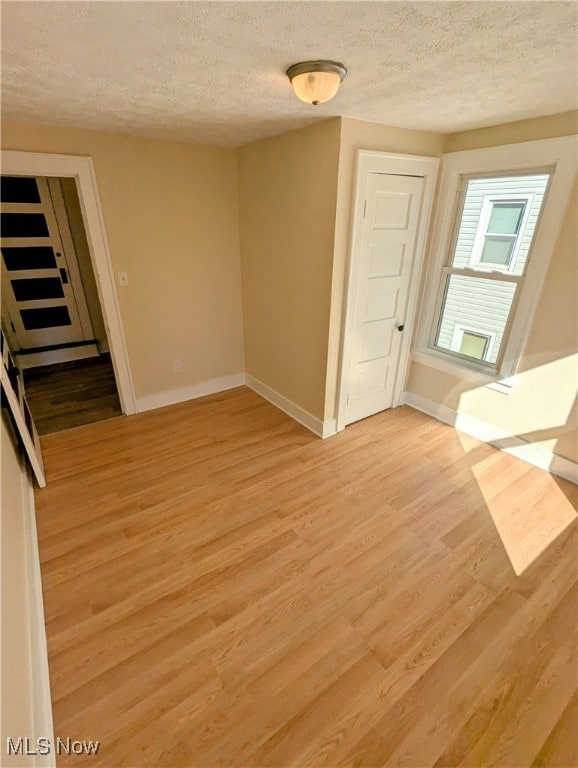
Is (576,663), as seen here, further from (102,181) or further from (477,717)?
(102,181)

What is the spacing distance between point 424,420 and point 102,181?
3.41 m

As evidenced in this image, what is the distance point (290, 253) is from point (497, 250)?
165 cm

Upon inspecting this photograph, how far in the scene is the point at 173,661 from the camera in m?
1.53

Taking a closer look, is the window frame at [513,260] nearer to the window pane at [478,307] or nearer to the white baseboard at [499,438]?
the window pane at [478,307]

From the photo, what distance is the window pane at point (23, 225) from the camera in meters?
3.93

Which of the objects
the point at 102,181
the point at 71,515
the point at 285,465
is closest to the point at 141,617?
the point at 71,515

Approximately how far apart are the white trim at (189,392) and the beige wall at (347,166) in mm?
1423

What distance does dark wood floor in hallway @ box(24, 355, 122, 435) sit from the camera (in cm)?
331

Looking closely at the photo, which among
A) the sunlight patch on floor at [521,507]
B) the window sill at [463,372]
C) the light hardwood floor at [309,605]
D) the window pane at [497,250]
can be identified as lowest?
the light hardwood floor at [309,605]

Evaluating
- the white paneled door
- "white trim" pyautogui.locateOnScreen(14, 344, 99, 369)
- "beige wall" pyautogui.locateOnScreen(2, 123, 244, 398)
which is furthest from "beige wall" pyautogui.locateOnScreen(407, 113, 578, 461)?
"white trim" pyautogui.locateOnScreen(14, 344, 99, 369)

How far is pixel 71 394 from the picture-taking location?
3.76 meters

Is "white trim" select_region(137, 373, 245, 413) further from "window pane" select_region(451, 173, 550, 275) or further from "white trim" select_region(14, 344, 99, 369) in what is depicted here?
"window pane" select_region(451, 173, 550, 275)

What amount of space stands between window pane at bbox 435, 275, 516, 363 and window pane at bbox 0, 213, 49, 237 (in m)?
4.48

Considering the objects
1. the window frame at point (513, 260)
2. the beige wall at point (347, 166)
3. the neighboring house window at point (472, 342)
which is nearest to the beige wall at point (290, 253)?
the beige wall at point (347, 166)
